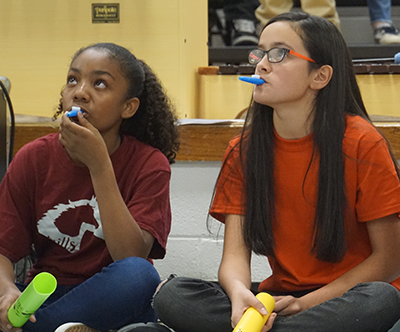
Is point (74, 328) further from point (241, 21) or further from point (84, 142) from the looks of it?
point (241, 21)

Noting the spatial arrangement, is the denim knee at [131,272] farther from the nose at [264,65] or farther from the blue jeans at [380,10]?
the blue jeans at [380,10]

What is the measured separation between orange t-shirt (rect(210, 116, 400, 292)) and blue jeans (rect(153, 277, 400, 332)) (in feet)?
0.44

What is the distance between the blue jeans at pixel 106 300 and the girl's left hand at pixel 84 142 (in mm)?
209

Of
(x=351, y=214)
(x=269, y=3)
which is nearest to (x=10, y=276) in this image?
(x=351, y=214)

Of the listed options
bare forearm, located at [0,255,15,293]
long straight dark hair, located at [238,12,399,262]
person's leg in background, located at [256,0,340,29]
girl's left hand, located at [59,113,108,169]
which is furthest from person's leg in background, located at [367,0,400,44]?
bare forearm, located at [0,255,15,293]

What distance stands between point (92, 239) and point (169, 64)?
0.74 m

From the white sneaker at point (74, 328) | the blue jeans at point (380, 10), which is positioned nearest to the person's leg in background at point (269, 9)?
the blue jeans at point (380, 10)

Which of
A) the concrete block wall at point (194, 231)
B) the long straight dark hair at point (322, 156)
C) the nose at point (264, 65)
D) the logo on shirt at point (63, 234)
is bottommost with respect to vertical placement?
the concrete block wall at point (194, 231)

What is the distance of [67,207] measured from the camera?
46.9 inches

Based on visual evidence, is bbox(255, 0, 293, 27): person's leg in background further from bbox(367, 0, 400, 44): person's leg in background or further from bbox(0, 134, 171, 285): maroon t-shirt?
bbox(0, 134, 171, 285): maroon t-shirt

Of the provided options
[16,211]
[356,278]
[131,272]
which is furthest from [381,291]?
[16,211]

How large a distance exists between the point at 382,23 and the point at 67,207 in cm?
189

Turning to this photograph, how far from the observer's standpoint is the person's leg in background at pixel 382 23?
2.54 metres

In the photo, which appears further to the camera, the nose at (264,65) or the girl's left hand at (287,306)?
the nose at (264,65)
